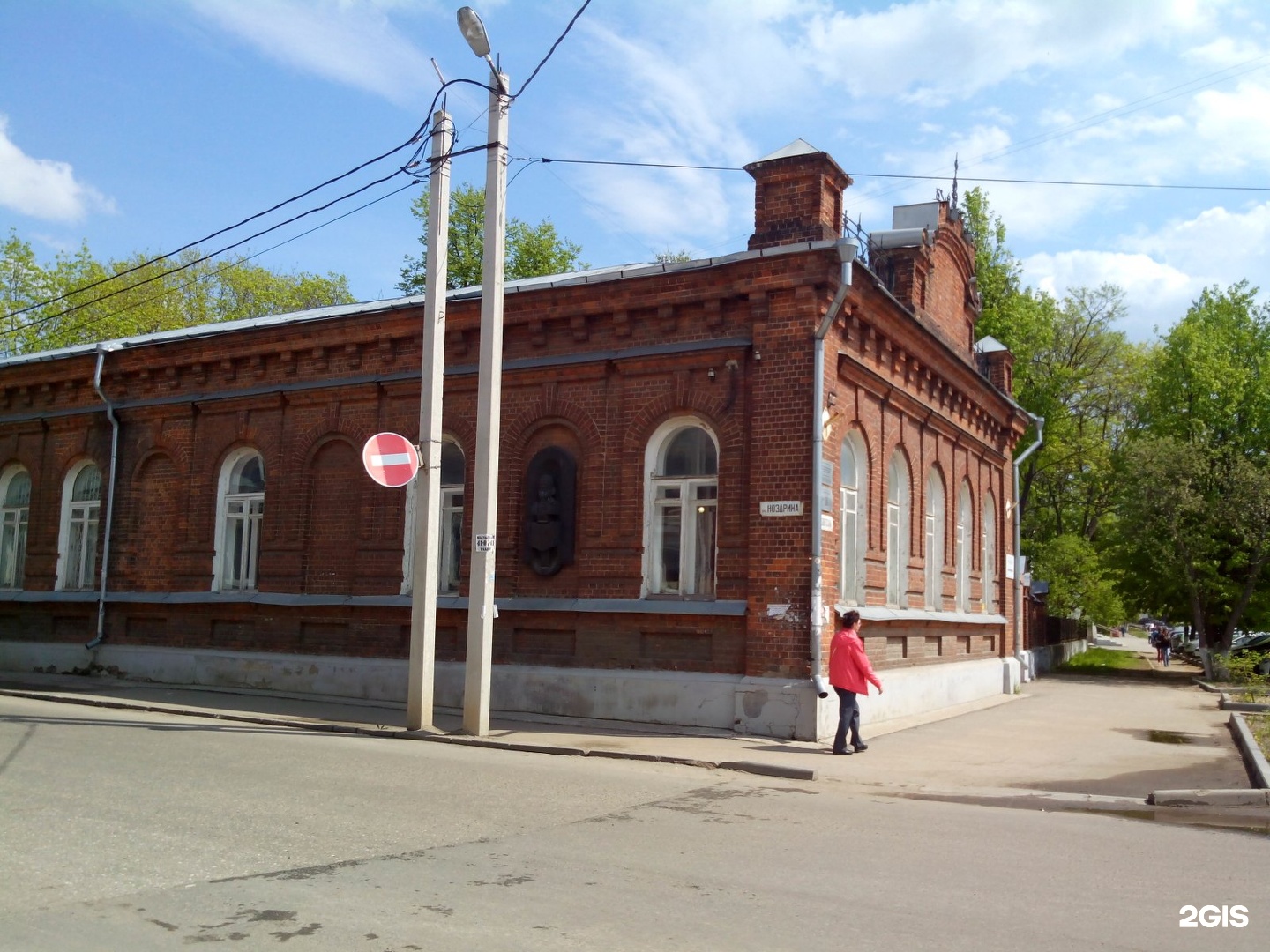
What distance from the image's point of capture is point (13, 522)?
2220cm

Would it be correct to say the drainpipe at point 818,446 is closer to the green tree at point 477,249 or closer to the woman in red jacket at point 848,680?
the woman in red jacket at point 848,680

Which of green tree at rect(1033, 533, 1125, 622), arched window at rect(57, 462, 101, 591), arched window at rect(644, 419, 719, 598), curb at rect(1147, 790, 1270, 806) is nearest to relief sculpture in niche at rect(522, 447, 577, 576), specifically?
arched window at rect(644, 419, 719, 598)

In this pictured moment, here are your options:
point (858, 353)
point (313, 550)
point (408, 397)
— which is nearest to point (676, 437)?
point (858, 353)

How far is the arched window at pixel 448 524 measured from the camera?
16781 millimetres

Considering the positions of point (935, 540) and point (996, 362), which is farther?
point (996, 362)

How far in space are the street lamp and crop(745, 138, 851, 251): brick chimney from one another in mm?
3384

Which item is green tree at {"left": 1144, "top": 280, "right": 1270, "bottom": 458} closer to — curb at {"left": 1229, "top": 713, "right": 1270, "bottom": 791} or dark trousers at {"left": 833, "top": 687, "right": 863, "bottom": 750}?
curb at {"left": 1229, "top": 713, "right": 1270, "bottom": 791}

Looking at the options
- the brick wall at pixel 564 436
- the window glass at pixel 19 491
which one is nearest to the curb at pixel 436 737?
the brick wall at pixel 564 436

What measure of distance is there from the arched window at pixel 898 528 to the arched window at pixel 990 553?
232 inches

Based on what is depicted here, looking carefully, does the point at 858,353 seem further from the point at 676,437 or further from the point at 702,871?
the point at 702,871

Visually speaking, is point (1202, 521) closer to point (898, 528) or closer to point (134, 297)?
point (898, 528)

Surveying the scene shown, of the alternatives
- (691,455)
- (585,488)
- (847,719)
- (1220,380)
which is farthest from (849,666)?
(1220,380)

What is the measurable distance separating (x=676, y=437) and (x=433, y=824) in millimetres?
8109

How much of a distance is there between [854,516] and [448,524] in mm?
5955
